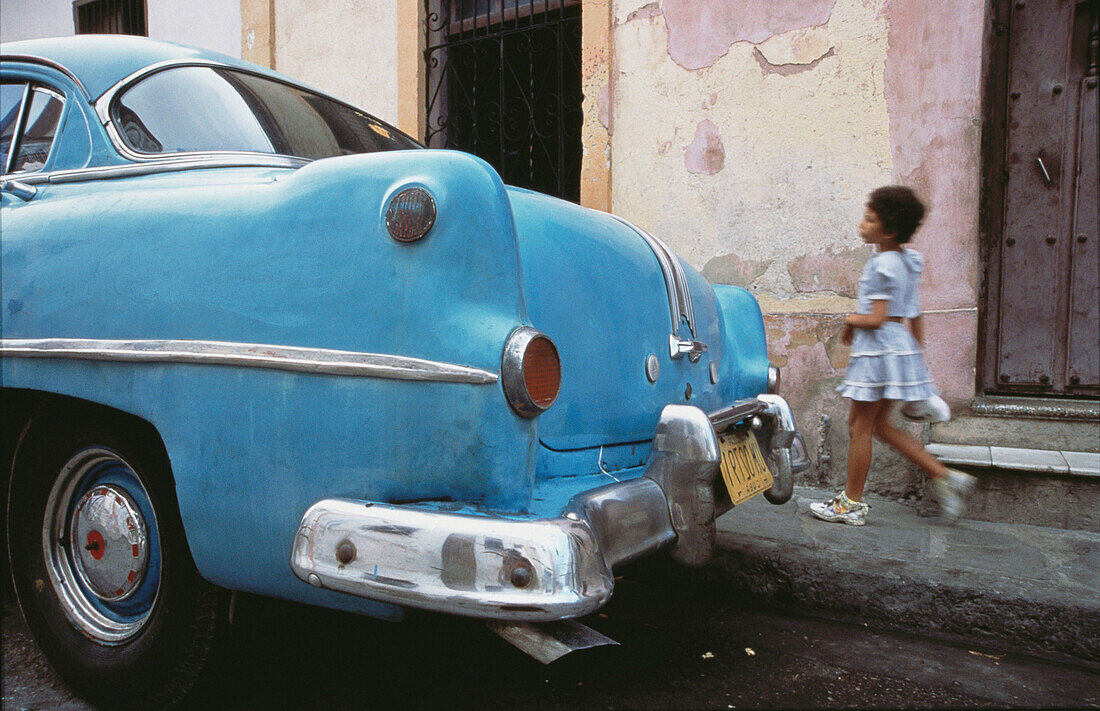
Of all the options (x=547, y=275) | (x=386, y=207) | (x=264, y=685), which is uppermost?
(x=386, y=207)

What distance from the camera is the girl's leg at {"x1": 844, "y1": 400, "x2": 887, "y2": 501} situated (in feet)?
11.3

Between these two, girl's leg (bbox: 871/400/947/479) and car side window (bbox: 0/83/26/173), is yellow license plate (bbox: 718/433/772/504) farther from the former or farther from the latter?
car side window (bbox: 0/83/26/173)

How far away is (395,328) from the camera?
1.54 meters

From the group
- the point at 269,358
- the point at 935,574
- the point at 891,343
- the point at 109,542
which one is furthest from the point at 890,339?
the point at 109,542

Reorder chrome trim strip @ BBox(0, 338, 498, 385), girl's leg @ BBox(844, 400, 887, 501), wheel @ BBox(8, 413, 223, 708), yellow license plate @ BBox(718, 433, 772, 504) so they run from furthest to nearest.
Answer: girl's leg @ BBox(844, 400, 887, 501) → yellow license plate @ BBox(718, 433, 772, 504) → wheel @ BBox(8, 413, 223, 708) → chrome trim strip @ BBox(0, 338, 498, 385)

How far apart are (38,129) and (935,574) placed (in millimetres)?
3232

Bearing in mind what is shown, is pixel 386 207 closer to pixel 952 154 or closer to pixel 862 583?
pixel 862 583

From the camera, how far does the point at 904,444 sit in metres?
3.40

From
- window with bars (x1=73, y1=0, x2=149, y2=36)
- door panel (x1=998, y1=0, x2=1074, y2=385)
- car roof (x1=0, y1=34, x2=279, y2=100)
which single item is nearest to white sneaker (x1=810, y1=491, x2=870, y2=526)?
door panel (x1=998, y1=0, x2=1074, y2=385)

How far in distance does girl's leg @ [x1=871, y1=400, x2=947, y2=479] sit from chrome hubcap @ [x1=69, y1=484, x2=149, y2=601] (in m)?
2.84

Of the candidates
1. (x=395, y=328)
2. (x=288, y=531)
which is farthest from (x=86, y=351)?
(x=395, y=328)

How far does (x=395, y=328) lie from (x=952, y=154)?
3.55m

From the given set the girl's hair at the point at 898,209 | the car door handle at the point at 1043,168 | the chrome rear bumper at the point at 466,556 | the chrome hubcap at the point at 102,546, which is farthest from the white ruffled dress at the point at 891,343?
the chrome hubcap at the point at 102,546

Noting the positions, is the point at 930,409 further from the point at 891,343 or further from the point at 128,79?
the point at 128,79
